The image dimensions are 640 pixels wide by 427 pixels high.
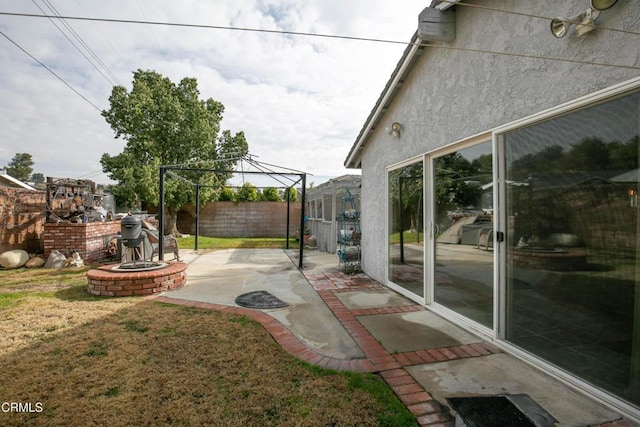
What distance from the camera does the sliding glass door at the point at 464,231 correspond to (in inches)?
150

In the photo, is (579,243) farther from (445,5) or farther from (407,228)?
(445,5)

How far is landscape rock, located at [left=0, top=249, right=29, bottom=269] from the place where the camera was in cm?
780

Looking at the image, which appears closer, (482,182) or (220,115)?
(482,182)

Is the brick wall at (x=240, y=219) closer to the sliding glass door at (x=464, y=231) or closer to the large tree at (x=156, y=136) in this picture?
the large tree at (x=156, y=136)

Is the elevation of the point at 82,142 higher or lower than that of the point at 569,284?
higher

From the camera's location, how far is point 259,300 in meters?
5.46

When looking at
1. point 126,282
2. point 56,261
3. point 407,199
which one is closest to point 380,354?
point 407,199

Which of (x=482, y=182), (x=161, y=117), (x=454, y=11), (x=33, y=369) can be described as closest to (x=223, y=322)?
(x=33, y=369)

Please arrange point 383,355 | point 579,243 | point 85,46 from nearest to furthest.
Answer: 1. point 579,243
2. point 383,355
3. point 85,46

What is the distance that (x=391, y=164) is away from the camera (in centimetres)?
632

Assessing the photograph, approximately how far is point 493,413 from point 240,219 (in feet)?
56.6

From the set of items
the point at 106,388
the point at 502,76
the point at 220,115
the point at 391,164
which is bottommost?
the point at 106,388

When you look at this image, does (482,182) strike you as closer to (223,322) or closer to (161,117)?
(223,322)

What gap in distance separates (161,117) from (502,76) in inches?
644
